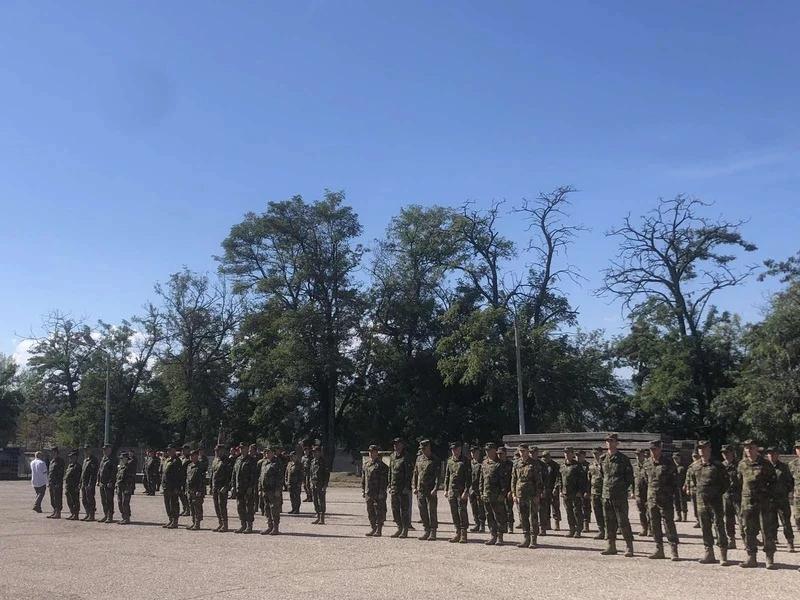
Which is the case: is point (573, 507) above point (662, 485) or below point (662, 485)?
below

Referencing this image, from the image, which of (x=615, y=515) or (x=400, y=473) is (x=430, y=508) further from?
(x=615, y=515)

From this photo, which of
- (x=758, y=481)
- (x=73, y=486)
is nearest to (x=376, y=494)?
(x=758, y=481)

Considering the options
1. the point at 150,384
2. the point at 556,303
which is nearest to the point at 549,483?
the point at 556,303

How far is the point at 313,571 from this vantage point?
10844mm

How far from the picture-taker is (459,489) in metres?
14.7

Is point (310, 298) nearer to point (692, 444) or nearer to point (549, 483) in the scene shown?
point (692, 444)

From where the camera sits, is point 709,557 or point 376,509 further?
point 376,509

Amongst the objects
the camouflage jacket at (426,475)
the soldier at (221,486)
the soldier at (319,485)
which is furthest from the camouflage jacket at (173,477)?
the camouflage jacket at (426,475)

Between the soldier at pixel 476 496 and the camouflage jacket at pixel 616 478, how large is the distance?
10.0ft

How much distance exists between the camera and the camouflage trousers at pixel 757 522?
435 inches

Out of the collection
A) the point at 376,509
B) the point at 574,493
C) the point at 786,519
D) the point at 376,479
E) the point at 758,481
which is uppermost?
the point at 758,481

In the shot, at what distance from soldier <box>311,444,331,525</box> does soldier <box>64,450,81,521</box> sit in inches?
229

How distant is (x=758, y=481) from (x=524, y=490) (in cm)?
389

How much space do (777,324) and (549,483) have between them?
22.0m
